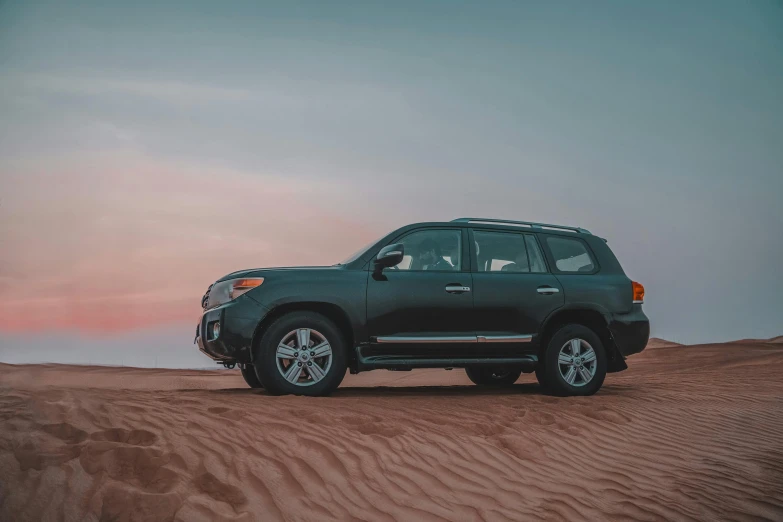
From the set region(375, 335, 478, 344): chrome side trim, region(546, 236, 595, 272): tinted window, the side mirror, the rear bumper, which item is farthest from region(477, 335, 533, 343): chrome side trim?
the side mirror

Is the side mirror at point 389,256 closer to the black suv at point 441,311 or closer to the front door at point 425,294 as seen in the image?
the black suv at point 441,311

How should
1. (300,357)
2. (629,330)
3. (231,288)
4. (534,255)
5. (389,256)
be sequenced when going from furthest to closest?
(629,330) → (534,255) → (231,288) → (389,256) → (300,357)

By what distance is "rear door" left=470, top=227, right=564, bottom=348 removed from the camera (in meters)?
8.23

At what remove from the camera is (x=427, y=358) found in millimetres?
7949

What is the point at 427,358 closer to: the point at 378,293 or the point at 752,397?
the point at 378,293

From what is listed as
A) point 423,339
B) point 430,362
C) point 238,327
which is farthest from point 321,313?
point 430,362

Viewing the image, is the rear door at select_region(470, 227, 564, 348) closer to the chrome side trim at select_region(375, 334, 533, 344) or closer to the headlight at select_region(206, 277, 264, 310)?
the chrome side trim at select_region(375, 334, 533, 344)

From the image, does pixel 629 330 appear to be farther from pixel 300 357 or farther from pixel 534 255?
pixel 300 357

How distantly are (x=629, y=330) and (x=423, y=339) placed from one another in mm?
2831

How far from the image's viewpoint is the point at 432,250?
8.27 metres

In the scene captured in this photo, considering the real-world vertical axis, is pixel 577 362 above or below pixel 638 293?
below

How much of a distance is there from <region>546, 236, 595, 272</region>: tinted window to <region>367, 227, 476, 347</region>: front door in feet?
4.35

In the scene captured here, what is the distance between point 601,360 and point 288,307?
12.8 feet

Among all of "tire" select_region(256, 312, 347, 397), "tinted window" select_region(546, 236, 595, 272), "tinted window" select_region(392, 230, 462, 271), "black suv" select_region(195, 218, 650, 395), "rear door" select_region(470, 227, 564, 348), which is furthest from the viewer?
"tinted window" select_region(546, 236, 595, 272)
